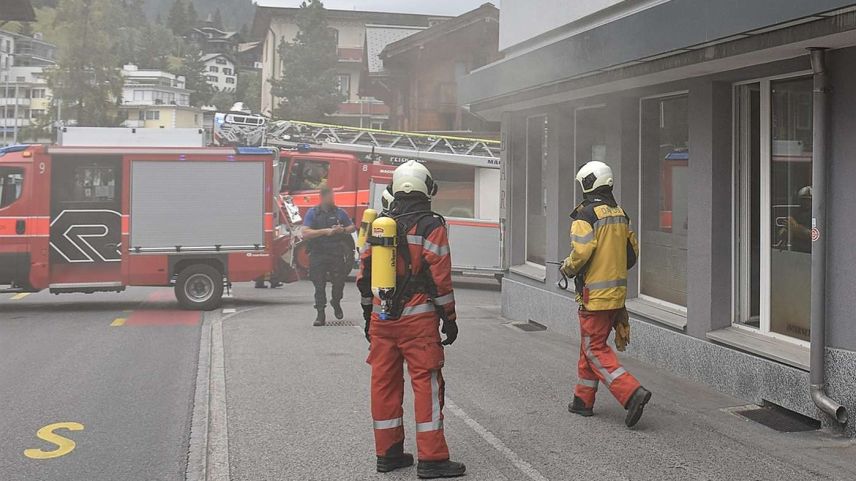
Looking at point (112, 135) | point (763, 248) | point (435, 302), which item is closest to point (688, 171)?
point (763, 248)

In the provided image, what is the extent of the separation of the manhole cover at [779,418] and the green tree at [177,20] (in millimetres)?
141308

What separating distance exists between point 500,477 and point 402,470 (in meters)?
0.59

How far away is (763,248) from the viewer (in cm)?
774

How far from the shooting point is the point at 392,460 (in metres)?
5.46

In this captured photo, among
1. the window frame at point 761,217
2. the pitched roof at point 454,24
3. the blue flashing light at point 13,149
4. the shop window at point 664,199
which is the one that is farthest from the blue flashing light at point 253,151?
the pitched roof at point 454,24

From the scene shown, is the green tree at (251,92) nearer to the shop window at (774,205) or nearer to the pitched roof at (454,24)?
the pitched roof at (454,24)

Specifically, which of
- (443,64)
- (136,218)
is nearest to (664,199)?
(136,218)

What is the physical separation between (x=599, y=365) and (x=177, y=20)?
142 metres

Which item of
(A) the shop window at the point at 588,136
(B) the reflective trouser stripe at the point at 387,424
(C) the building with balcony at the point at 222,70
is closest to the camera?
(B) the reflective trouser stripe at the point at 387,424

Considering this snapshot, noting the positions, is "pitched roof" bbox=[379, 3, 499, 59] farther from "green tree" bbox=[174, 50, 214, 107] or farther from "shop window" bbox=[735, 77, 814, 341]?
"green tree" bbox=[174, 50, 214, 107]

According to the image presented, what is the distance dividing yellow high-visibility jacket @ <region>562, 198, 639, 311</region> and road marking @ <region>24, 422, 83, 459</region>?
3.60m

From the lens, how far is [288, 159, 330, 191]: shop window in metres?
20.1

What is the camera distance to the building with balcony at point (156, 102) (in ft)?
289

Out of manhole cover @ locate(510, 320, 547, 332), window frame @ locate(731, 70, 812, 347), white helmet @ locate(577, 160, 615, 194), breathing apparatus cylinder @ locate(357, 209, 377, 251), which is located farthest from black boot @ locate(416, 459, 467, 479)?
manhole cover @ locate(510, 320, 547, 332)
